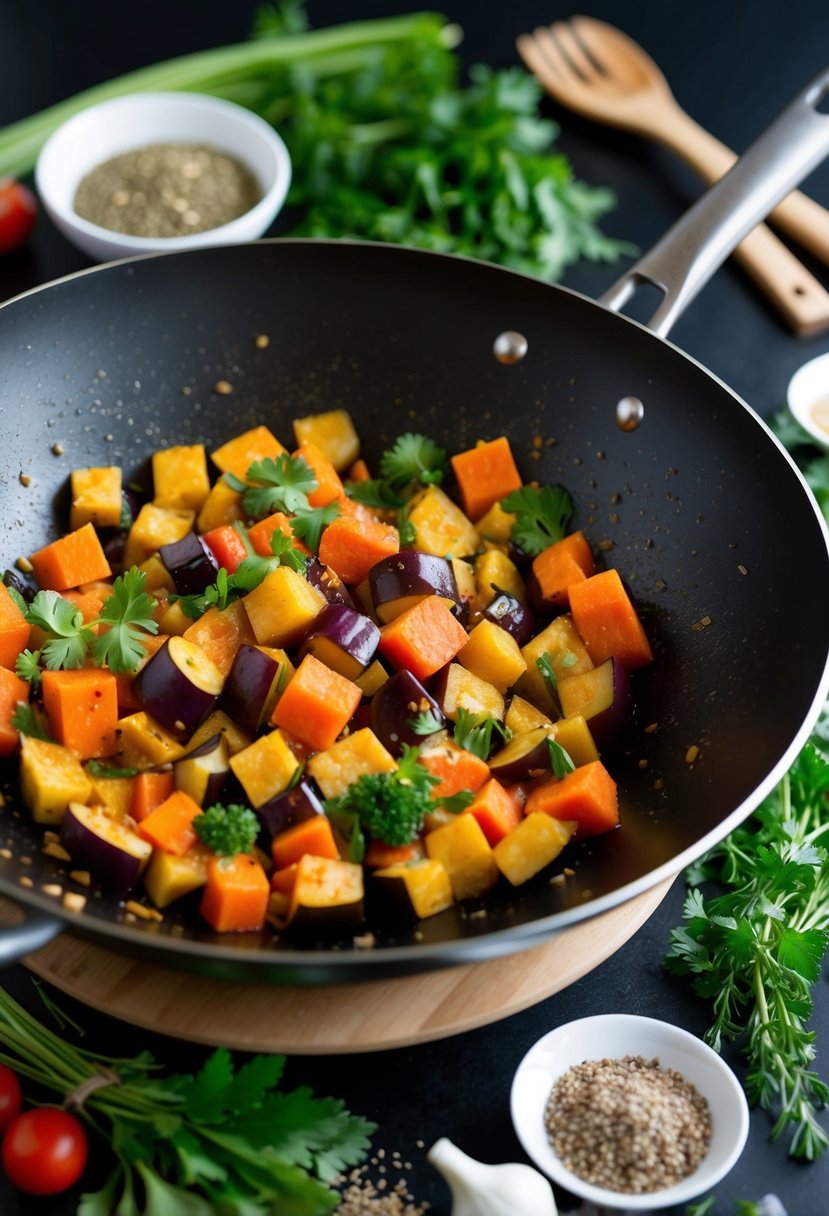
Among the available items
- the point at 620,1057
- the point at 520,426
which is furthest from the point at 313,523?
the point at 620,1057

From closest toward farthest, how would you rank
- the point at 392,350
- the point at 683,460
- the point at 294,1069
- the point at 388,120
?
the point at 294,1069, the point at 683,460, the point at 392,350, the point at 388,120

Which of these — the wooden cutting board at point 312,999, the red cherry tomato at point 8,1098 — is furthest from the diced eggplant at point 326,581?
the red cherry tomato at point 8,1098

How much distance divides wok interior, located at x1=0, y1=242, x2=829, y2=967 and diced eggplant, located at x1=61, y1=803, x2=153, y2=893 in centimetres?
5

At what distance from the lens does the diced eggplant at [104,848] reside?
91.7 inches

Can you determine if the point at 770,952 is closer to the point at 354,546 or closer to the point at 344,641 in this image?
the point at 344,641

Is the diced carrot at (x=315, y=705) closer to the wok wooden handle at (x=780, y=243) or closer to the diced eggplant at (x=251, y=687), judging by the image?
the diced eggplant at (x=251, y=687)

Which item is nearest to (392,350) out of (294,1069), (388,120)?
(388,120)

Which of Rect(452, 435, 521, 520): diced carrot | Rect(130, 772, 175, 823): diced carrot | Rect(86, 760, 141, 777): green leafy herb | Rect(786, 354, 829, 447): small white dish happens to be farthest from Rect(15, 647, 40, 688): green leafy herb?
Rect(786, 354, 829, 447): small white dish

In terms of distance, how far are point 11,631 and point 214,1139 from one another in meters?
1.17

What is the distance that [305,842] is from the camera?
239 cm

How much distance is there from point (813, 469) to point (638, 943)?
156cm

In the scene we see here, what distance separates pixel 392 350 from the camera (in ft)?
10.8

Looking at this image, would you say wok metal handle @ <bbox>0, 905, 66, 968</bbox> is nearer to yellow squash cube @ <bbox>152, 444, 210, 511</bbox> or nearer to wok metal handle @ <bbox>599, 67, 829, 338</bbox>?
yellow squash cube @ <bbox>152, 444, 210, 511</bbox>

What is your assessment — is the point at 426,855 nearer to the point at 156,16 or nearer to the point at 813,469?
the point at 813,469
